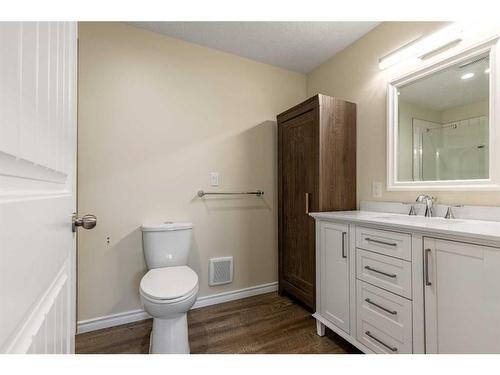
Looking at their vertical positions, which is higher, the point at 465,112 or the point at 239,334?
the point at 465,112

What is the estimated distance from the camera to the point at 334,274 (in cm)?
153

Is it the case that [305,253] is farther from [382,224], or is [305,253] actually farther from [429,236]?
[429,236]

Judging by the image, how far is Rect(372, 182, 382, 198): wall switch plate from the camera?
1808 mm

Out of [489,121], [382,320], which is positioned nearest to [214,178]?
[382,320]

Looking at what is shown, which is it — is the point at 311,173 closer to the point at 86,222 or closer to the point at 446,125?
the point at 446,125

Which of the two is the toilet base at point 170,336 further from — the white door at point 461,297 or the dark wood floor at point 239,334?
the white door at point 461,297

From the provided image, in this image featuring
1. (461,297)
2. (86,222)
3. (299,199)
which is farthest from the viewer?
(299,199)

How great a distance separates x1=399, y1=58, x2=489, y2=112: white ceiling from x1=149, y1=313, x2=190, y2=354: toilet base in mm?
2161

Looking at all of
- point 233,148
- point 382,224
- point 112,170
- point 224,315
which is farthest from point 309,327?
point 112,170

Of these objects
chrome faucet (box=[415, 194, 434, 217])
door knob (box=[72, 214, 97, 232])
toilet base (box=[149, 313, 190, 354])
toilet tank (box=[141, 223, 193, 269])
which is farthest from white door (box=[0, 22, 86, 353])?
chrome faucet (box=[415, 194, 434, 217])

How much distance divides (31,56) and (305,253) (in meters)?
1.94

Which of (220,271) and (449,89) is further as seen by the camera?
(220,271)

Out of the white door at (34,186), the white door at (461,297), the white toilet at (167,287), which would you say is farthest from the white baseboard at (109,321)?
the white door at (461,297)

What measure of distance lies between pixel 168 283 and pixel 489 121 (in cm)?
209
